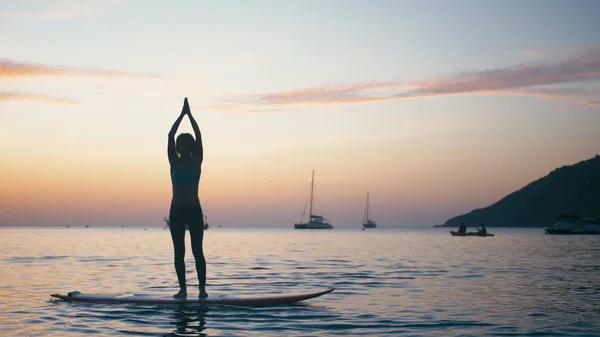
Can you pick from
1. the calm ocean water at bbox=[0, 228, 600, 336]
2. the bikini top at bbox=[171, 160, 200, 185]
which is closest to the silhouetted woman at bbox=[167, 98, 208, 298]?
the bikini top at bbox=[171, 160, 200, 185]

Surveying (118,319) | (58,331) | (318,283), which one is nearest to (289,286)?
(318,283)

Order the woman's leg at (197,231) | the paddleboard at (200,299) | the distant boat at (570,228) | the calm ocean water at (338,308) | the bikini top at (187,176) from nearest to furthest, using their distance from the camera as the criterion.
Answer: the calm ocean water at (338,308) → the bikini top at (187,176) → the woman's leg at (197,231) → the paddleboard at (200,299) → the distant boat at (570,228)

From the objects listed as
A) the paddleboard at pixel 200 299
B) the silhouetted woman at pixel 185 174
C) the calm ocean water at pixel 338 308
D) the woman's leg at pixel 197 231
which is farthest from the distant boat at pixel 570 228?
the silhouetted woman at pixel 185 174

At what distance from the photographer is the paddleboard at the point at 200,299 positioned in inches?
533

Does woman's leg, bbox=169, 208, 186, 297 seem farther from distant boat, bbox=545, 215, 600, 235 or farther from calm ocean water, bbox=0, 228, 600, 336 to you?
distant boat, bbox=545, 215, 600, 235

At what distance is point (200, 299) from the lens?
13531 millimetres

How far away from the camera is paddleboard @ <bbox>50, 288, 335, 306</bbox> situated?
533 inches

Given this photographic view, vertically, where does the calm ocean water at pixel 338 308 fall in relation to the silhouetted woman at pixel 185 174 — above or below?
below

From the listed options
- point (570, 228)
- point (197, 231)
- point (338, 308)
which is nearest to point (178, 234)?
point (197, 231)

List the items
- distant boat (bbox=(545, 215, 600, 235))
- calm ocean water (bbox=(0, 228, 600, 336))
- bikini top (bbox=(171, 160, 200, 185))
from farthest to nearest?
distant boat (bbox=(545, 215, 600, 235))
bikini top (bbox=(171, 160, 200, 185))
calm ocean water (bbox=(0, 228, 600, 336))

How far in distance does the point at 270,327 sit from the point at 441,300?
19.8 feet

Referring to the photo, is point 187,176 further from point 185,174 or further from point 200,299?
point 200,299

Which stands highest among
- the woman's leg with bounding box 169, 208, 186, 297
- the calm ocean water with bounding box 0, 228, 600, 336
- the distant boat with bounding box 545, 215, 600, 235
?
the distant boat with bounding box 545, 215, 600, 235

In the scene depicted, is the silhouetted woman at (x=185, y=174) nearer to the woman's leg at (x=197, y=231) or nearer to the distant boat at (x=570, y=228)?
the woman's leg at (x=197, y=231)
